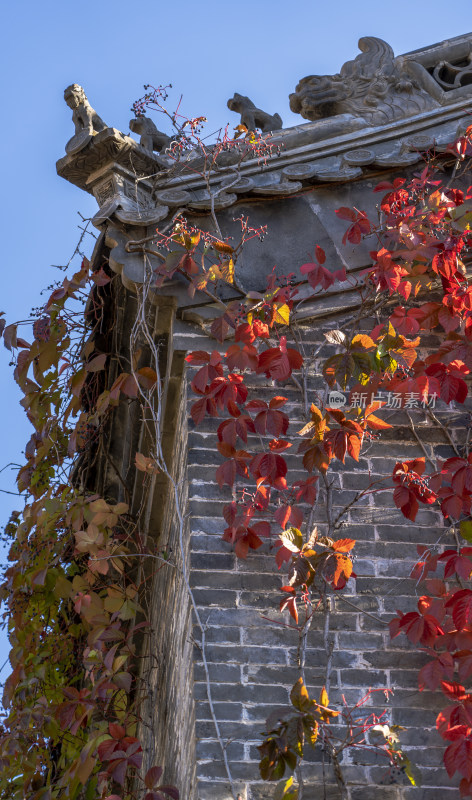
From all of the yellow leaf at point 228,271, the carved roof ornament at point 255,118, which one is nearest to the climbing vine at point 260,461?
the yellow leaf at point 228,271

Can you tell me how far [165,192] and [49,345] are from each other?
2.88 feet

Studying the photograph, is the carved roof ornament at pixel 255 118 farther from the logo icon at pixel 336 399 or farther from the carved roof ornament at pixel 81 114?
the logo icon at pixel 336 399

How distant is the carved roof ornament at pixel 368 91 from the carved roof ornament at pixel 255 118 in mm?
195

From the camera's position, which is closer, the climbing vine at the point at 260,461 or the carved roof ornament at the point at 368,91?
the climbing vine at the point at 260,461

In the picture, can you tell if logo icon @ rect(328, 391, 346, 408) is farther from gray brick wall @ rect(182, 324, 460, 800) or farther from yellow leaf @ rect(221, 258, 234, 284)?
yellow leaf @ rect(221, 258, 234, 284)

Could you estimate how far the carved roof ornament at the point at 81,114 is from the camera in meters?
4.52

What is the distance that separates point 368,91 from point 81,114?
137 centimetres

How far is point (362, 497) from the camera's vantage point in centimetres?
394

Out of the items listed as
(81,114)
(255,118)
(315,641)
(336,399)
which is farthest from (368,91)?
(315,641)

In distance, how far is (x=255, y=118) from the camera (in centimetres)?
487

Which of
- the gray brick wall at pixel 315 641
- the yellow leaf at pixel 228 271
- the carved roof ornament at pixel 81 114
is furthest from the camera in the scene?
the carved roof ornament at pixel 81 114

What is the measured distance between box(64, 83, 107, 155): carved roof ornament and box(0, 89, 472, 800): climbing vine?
8.5 inches

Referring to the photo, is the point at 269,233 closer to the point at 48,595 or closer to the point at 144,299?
the point at 144,299

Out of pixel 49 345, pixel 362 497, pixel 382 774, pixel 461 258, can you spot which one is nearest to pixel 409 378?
pixel 362 497
